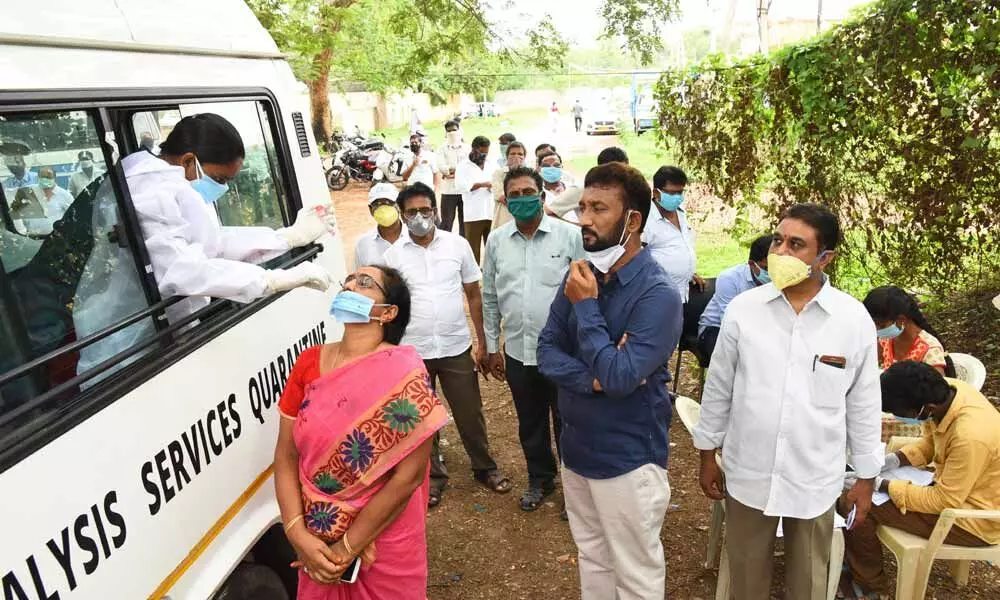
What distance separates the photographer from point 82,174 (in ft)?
6.65

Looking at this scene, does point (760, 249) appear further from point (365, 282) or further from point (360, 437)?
point (360, 437)

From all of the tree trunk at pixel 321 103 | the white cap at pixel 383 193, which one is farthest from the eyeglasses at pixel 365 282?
the tree trunk at pixel 321 103

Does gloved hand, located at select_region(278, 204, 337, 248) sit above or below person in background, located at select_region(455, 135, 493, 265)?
above

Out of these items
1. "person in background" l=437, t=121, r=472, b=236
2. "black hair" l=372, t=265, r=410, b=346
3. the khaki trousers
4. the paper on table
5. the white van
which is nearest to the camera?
the white van

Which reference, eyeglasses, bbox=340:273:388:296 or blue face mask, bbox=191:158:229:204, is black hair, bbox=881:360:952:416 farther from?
blue face mask, bbox=191:158:229:204

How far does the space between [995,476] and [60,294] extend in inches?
132

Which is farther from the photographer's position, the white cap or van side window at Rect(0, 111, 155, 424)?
the white cap

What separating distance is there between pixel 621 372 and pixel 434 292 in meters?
1.91

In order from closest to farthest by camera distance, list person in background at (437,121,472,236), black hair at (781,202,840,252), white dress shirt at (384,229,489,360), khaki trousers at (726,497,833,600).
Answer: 1. black hair at (781,202,840,252)
2. khaki trousers at (726,497,833,600)
3. white dress shirt at (384,229,489,360)
4. person in background at (437,121,472,236)

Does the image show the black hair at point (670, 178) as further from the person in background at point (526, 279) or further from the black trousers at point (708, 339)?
the person in background at point (526, 279)

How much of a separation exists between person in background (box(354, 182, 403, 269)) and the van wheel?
89.9 inches

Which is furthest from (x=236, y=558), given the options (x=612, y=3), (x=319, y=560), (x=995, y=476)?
(x=612, y=3)

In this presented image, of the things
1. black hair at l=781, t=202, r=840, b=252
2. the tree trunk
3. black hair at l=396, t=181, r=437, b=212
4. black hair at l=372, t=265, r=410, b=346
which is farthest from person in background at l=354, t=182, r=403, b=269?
the tree trunk

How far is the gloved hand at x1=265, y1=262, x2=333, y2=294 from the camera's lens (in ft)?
7.91
